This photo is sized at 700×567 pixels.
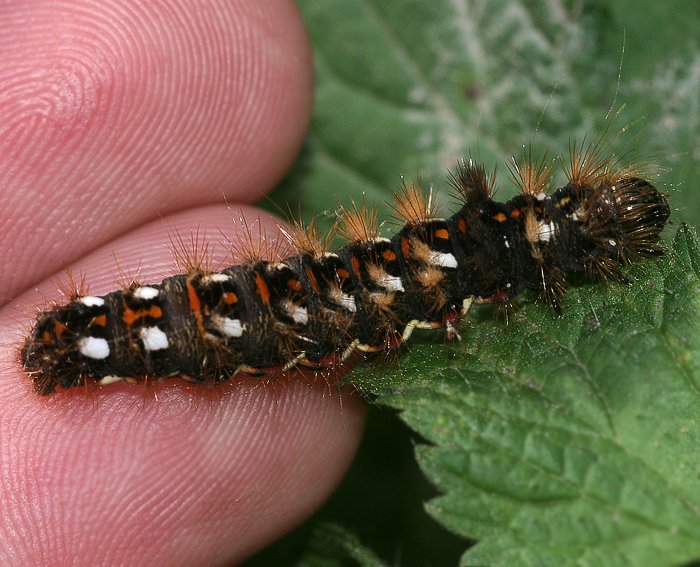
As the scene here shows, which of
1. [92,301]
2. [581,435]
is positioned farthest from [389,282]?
[92,301]

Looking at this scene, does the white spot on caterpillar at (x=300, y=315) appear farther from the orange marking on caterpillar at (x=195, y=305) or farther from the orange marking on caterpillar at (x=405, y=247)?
the orange marking on caterpillar at (x=405, y=247)

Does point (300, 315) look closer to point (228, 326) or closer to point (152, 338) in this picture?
point (228, 326)

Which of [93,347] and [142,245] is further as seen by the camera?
[142,245]

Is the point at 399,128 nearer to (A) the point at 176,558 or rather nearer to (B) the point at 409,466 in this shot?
(B) the point at 409,466

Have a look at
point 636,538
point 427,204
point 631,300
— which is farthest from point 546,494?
point 427,204

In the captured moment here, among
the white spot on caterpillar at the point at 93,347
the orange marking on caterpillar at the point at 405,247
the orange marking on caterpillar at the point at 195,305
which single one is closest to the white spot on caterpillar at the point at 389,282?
the orange marking on caterpillar at the point at 405,247
